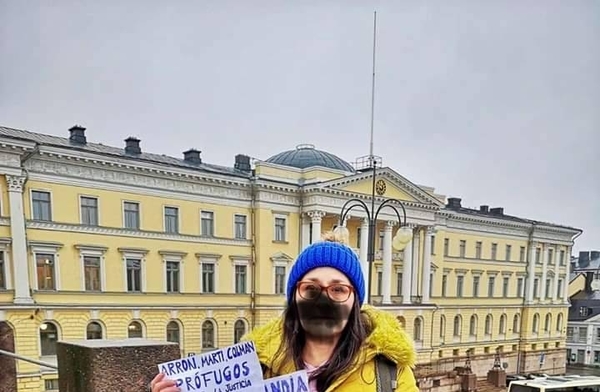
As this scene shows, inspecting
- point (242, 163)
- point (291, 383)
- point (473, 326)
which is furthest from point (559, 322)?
point (291, 383)

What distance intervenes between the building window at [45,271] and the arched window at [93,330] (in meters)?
2.19

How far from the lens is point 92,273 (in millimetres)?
18078

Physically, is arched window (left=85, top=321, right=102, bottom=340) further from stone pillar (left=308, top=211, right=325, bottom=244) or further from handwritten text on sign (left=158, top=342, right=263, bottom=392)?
handwritten text on sign (left=158, top=342, right=263, bottom=392)

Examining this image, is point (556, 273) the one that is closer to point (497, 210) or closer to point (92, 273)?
point (497, 210)

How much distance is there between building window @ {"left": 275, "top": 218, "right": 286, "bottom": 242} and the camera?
22.7 m

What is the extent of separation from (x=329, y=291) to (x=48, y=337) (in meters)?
19.3

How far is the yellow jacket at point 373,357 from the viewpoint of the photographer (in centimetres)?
149

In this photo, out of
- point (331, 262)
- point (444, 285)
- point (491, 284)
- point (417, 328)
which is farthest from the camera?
point (491, 284)

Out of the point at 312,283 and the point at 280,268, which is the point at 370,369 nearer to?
the point at 312,283

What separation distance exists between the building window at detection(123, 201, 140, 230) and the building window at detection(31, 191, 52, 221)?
9.51 ft

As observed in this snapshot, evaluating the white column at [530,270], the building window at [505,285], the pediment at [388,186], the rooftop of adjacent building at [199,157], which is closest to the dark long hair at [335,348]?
the rooftop of adjacent building at [199,157]

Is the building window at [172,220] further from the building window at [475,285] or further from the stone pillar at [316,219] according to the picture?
the building window at [475,285]

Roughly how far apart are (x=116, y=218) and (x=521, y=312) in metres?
31.7

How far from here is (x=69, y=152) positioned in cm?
1717
